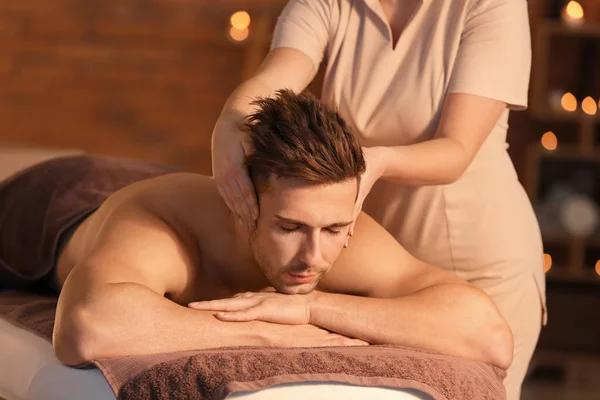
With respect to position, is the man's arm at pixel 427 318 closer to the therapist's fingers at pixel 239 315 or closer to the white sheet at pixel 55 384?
the therapist's fingers at pixel 239 315

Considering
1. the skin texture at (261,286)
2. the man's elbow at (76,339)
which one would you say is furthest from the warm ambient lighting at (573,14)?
the man's elbow at (76,339)

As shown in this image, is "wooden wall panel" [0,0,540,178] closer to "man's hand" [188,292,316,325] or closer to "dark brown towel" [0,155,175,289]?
"dark brown towel" [0,155,175,289]

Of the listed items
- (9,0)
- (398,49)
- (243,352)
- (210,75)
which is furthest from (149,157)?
(243,352)

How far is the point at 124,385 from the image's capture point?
1430 millimetres

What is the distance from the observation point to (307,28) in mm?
2090

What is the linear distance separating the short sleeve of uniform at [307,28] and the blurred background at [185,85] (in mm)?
3139

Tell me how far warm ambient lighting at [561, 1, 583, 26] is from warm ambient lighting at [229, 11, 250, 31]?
1.72 metres

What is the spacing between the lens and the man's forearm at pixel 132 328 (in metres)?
1.56

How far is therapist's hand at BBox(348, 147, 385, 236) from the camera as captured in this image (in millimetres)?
1726

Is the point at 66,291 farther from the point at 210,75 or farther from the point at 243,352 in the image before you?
the point at 210,75

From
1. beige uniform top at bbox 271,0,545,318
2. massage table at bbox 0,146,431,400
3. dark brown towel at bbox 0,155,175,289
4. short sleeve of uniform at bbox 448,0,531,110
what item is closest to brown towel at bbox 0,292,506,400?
massage table at bbox 0,146,431,400

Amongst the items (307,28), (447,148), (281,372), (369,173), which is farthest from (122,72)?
(281,372)

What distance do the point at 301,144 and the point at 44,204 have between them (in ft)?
3.39

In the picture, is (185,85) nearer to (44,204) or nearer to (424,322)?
(44,204)
